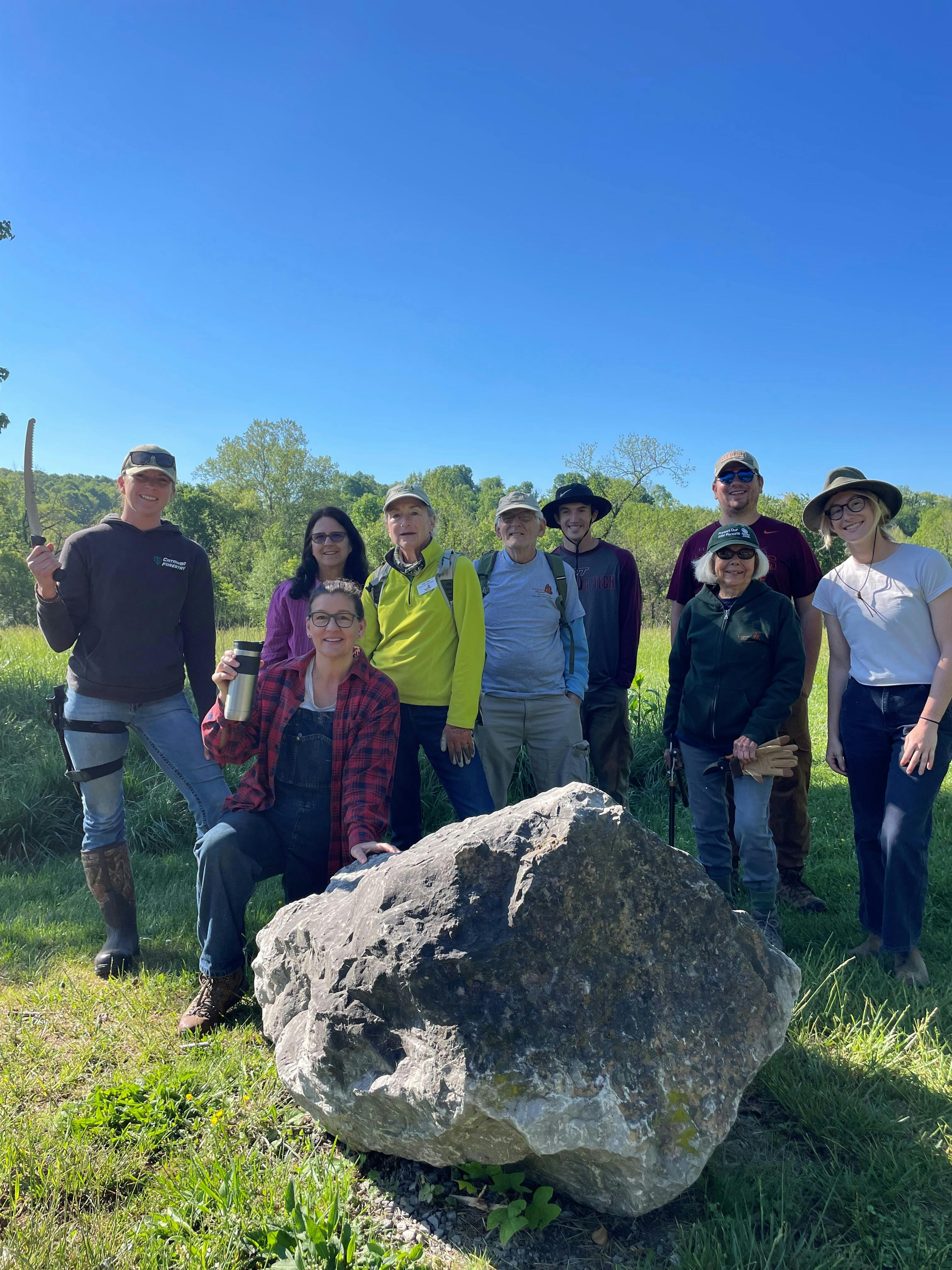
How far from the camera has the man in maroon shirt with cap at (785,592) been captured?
14.8 feet

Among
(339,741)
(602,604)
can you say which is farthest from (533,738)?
(339,741)

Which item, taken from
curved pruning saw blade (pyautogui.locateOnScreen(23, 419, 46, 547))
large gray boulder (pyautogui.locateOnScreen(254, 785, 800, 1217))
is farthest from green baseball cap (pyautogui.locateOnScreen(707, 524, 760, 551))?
curved pruning saw blade (pyautogui.locateOnScreen(23, 419, 46, 547))

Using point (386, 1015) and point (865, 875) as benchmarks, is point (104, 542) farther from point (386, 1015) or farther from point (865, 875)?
point (865, 875)

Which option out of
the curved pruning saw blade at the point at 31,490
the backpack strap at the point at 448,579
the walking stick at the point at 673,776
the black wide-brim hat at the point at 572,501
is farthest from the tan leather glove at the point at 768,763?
the curved pruning saw blade at the point at 31,490

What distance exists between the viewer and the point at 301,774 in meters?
3.61

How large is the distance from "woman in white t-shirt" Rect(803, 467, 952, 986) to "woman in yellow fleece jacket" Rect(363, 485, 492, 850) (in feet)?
6.13

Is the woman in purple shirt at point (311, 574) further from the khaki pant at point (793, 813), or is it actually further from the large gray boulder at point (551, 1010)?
the khaki pant at point (793, 813)

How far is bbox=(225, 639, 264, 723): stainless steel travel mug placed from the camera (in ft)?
11.4

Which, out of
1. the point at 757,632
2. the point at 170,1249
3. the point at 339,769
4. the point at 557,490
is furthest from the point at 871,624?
the point at 170,1249

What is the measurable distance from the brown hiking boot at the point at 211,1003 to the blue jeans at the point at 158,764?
877 millimetres

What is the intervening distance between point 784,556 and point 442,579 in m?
2.04

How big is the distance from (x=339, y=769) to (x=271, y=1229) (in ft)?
5.69

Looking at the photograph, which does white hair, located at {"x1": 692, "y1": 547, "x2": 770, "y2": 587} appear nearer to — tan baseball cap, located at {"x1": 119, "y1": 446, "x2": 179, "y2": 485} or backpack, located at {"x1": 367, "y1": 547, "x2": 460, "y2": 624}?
backpack, located at {"x1": 367, "y1": 547, "x2": 460, "y2": 624}

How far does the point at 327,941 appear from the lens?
266 centimetres
